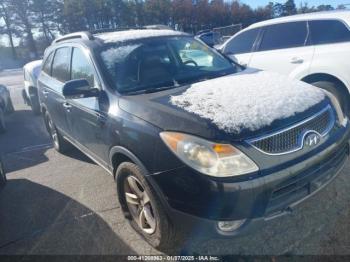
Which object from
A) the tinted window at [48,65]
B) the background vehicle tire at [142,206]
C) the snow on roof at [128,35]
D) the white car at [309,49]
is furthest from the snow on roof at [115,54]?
the tinted window at [48,65]

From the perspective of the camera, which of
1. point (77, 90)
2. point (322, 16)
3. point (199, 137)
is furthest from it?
point (322, 16)

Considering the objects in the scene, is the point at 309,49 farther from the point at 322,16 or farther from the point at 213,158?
the point at 213,158

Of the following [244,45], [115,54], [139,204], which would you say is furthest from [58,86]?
[244,45]

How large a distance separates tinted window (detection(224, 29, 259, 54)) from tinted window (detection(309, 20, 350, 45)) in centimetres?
113

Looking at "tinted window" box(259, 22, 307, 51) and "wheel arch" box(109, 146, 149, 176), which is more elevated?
"tinted window" box(259, 22, 307, 51)

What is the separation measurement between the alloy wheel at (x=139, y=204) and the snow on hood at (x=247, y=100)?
83cm

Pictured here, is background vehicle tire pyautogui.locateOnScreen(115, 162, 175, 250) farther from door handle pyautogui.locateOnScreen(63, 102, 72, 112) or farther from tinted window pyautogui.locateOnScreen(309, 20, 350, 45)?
tinted window pyautogui.locateOnScreen(309, 20, 350, 45)

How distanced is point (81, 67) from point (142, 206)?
1833 millimetres

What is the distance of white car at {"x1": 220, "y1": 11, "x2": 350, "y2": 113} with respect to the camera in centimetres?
484

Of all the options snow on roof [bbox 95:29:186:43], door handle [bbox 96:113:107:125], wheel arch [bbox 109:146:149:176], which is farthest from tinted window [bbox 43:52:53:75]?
wheel arch [bbox 109:146:149:176]

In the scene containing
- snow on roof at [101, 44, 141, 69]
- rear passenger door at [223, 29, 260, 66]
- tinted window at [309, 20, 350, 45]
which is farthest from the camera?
rear passenger door at [223, 29, 260, 66]

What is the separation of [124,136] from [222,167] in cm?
99

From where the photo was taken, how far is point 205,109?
2.49 metres

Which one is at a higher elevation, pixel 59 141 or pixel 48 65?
pixel 48 65
